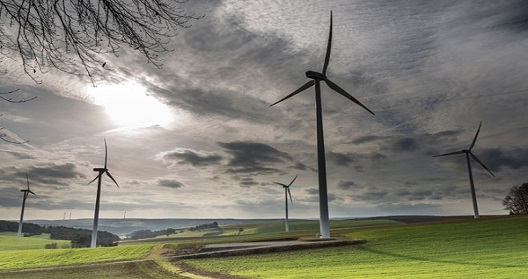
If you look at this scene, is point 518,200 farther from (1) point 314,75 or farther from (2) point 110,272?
(2) point 110,272

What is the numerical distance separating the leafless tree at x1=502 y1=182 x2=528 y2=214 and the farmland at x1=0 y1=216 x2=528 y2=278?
5680 centimetres

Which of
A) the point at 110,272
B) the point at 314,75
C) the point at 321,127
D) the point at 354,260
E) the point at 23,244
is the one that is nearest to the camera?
the point at 110,272

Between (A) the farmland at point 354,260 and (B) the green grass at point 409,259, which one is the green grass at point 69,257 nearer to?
(A) the farmland at point 354,260

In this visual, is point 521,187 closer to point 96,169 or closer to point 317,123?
point 317,123

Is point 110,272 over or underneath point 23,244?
over

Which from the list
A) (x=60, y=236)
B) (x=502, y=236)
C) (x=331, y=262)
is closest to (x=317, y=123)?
(x=331, y=262)

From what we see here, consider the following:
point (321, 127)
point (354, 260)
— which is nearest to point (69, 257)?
point (354, 260)

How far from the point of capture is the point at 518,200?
289 ft

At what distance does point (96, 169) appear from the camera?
6912 centimetres

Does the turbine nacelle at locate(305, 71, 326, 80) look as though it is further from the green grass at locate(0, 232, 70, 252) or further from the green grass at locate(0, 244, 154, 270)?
the green grass at locate(0, 232, 70, 252)

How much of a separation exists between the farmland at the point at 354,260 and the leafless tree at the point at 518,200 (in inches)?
2236

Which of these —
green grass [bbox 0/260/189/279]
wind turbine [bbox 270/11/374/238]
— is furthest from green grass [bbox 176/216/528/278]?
wind turbine [bbox 270/11/374/238]

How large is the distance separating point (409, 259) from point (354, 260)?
3735mm

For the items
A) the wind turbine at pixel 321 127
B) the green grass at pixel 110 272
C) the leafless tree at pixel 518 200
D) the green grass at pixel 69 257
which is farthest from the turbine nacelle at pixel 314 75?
the leafless tree at pixel 518 200
